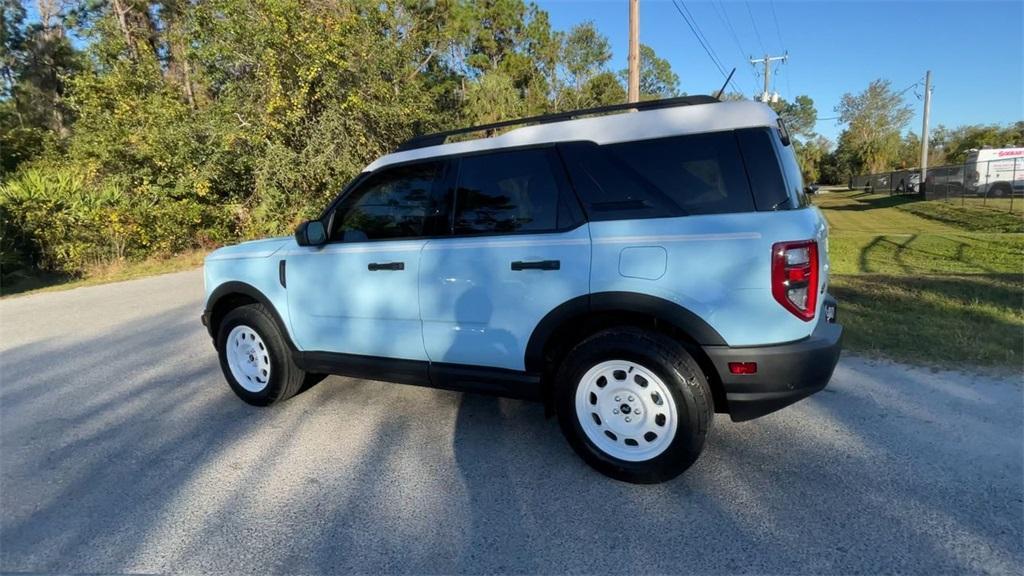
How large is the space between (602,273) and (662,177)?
608 millimetres

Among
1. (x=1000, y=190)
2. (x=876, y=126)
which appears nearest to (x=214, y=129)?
(x=1000, y=190)

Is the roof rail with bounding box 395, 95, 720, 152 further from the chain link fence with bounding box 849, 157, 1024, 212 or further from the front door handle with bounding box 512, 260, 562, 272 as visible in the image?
the chain link fence with bounding box 849, 157, 1024, 212

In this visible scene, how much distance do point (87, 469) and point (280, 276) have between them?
5.56 ft

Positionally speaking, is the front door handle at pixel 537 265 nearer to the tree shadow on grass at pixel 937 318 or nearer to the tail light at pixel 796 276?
the tail light at pixel 796 276

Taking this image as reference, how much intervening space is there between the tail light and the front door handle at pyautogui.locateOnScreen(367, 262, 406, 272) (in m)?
2.19

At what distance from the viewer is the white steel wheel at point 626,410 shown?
298cm

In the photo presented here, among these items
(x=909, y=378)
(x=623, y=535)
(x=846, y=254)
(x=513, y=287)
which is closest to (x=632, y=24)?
(x=846, y=254)

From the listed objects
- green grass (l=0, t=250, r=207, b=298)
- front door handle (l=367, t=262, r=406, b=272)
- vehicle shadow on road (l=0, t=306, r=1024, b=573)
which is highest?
front door handle (l=367, t=262, r=406, b=272)

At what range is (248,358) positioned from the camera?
4.40 meters

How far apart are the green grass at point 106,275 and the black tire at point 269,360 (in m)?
10.7

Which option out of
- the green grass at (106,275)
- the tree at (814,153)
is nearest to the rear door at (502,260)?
the green grass at (106,275)

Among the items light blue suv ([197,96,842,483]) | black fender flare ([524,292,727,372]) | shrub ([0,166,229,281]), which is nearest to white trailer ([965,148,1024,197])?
light blue suv ([197,96,842,483])

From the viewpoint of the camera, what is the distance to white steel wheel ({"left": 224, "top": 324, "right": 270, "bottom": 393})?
4332mm

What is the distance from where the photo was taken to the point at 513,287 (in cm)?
322
